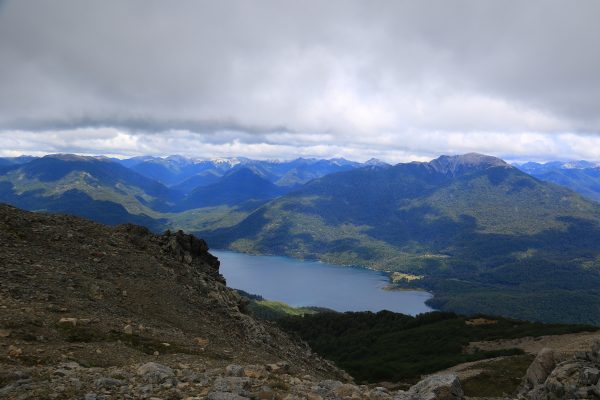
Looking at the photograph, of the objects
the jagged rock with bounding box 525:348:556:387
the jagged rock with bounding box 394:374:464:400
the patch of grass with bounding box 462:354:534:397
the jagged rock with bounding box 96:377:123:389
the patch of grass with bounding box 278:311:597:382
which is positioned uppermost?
the jagged rock with bounding box 96:377:123:389

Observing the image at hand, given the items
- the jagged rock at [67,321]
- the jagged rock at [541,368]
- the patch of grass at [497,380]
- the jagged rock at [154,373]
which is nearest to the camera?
the jagged rock at [154,373]

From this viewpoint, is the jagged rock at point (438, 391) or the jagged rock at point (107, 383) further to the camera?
the jagged rock at point (438, 391)

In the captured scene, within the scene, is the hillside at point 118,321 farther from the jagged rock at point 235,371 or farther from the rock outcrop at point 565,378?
the rock outcrop at point 565,378

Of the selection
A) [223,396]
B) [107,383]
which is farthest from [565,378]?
[107,383]

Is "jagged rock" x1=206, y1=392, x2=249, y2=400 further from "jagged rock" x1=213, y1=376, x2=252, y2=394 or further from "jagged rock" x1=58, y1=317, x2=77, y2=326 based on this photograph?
Answer: "jagged rock" x1=58, y1=317, x2=77, y2=326

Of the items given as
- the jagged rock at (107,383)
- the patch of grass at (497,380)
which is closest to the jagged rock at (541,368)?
the jagged rock at (107,383)

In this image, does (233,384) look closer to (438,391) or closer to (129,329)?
(438,391)

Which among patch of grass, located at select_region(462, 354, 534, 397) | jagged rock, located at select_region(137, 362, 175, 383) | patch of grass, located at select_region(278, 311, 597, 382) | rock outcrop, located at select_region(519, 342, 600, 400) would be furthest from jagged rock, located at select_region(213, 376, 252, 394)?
patch of grass, located at select_region(278, 311, 597, 382)

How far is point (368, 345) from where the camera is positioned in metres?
122

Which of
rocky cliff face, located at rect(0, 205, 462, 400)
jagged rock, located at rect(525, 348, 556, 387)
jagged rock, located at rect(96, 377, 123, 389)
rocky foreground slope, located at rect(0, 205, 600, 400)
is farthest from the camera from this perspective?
jagged rock, located at rect(525, 348, 556, 387)

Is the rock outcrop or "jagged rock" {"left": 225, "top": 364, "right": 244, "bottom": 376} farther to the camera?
"jagged rock" {"left": 225, "top": 364, "right": 244, "bottom": 376}

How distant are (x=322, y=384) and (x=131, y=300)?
55.5 feet

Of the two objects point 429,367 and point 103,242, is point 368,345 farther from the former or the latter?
point 103,242

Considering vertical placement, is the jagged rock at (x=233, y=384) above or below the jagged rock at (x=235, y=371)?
above
